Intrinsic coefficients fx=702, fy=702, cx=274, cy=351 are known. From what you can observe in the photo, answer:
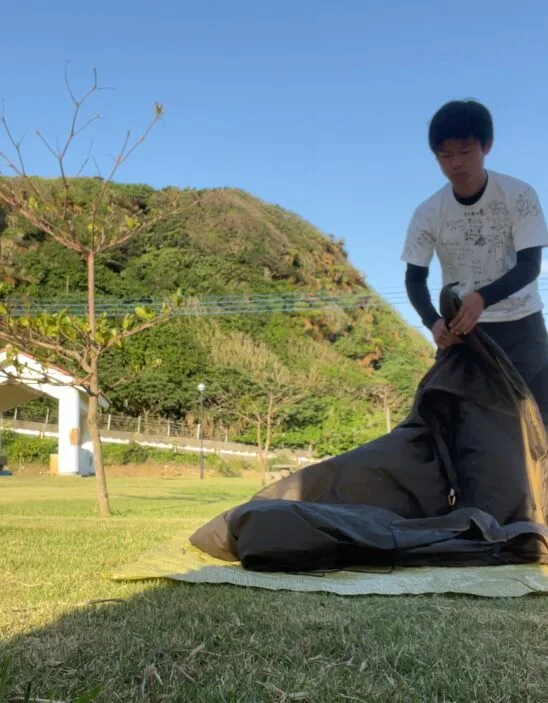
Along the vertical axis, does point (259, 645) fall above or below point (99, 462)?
below

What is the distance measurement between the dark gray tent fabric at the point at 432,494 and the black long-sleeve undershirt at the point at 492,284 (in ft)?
0.53

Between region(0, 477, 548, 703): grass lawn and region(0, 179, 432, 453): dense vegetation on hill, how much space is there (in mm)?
19237

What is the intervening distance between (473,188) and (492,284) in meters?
0.56

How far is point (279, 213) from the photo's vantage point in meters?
46.9

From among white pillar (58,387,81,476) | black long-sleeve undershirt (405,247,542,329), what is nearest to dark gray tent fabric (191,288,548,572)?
black long-sleeve undershirt (405,247,542,329)

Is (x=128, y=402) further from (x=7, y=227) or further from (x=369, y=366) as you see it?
(x=369, y=366)

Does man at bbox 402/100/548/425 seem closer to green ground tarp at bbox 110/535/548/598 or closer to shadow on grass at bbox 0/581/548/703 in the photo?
green ground tarp at bbox 110/535/548/598

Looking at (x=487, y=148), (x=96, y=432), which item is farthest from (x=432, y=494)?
(x=96, y=432)

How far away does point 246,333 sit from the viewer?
33.2 meters

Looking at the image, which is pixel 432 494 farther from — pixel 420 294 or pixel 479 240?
pixel 479 240

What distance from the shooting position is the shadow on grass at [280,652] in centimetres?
116

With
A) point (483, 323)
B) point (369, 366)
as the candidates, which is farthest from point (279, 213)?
point (483, 323)

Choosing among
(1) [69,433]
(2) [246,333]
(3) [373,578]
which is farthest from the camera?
(2) [246,333]

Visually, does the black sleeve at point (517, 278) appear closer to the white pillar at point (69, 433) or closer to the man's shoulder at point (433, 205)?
the man's shoulder at point (433, 205)
